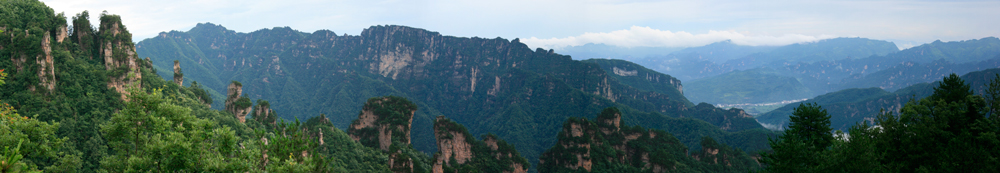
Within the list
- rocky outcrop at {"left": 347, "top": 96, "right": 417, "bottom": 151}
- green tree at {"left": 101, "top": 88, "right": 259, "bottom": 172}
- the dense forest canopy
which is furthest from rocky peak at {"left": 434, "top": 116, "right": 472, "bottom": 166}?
green tree at {"left": 101, "top": 88, "right": 259, "bottom": 172}

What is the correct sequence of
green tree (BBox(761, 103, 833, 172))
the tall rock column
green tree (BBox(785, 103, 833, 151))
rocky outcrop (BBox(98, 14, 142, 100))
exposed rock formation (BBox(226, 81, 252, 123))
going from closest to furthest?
green tree (BBox(761, 103, 833, 172)) → green tree (BBox(785, 103, 833, 151)) → rocky outcrop (BBox(98, 14, 142, 100)) → exposed rock formation (BBox(226, 81, 252, 123)) → the tall rock column

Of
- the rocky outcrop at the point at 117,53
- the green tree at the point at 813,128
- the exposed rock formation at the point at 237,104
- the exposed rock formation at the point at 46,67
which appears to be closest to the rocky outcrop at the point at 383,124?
the exposed rock formation at the point at 237,104

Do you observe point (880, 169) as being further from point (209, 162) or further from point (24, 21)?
point (24, 21)

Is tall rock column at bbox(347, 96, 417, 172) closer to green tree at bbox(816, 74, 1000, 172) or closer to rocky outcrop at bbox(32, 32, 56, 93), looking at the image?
rocky outcrop at bbox(32, 32, 56, 93)

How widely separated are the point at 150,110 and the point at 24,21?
44.0 metres

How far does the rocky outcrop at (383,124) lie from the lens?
81.4m

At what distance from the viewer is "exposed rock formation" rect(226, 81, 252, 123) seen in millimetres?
70938

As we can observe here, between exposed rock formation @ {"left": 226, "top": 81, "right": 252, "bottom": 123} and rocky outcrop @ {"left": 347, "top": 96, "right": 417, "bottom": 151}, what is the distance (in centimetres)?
1918

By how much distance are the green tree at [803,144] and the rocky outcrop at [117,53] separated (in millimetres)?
68590

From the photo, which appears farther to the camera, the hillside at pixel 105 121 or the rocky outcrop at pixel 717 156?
the rocky outcrop at pixel 717 156

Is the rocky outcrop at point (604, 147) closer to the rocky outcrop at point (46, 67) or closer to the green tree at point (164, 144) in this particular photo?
the green tree at point (164, 144)

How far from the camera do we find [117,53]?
178 feet

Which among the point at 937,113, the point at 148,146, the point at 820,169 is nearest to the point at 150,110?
the point at 148,146

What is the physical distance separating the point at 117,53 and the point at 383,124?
40067mm
